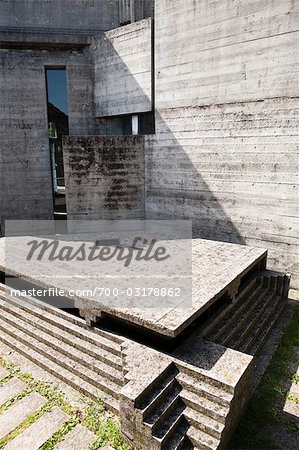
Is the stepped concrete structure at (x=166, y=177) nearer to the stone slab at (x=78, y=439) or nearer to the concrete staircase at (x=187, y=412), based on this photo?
the concrete staircase at (x=187, y=412)

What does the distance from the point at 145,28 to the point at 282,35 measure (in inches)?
198

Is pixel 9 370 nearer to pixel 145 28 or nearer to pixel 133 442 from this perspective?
pixel 133 442

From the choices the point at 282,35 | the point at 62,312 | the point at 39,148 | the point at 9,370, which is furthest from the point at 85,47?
the point at 9,370

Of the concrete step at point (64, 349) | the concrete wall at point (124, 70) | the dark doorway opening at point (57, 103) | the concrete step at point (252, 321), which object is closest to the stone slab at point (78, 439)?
the concrete step at point (64, 349)

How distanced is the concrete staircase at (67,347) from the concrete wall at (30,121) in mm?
7045

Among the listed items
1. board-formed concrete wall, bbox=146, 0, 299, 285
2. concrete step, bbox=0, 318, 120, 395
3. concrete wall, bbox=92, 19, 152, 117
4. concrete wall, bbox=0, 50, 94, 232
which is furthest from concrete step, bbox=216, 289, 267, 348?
concrete wall, bbox=0, 50, 94, 232

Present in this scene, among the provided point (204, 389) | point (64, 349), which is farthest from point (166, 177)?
point (204, 389)

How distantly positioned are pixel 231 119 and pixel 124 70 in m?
5.13

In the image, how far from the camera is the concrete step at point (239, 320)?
18.0ft

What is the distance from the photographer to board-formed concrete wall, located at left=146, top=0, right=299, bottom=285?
8359 millimetres

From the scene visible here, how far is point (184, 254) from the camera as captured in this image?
24.6 ft

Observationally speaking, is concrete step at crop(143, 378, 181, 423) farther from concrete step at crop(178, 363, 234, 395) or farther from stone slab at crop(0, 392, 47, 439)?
stone slab at crop(0, 392, 47, 439)

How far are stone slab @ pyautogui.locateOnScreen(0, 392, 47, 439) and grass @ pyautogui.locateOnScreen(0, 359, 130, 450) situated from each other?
2.4 inches

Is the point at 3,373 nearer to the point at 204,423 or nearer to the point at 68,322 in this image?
the point at 68,322
